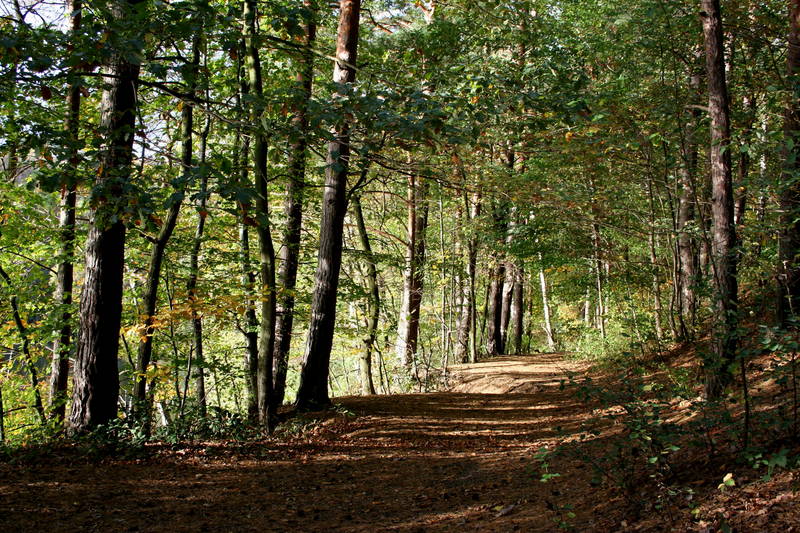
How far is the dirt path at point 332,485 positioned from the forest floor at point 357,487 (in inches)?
0.7

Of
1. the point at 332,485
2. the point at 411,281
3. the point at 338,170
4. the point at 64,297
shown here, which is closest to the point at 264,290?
the point at 332,485

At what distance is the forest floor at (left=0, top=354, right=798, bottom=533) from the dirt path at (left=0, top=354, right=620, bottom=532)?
17 millimetres

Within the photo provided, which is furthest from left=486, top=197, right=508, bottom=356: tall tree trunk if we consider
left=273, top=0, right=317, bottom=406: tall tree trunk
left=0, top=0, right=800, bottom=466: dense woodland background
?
left=273, top=0, right=317, bottom=406: tall tree trunk

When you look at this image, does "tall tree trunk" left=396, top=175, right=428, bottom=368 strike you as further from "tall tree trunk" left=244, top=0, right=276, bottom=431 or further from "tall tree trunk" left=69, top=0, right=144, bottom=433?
"tall tree trunk" left=69, top=0, right=144, bottom=433

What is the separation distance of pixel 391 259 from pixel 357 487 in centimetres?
723

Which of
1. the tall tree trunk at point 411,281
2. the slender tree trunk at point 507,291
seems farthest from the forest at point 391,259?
the slender tree trunk at point 507,291

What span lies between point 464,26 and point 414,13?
545 cm

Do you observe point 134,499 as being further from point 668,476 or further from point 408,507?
point 668,476

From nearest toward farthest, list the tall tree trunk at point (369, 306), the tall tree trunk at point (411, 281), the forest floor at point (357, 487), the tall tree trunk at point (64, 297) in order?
the forest floor at point (357, 487) < the tall tree trunk at point (64, 297) < the tall tree trunk at point (369, 306) < the tall tree trunk at point (411, 281)

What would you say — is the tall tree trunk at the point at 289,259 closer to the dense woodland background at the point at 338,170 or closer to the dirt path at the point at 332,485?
the dense woodland background at the point at 338,170

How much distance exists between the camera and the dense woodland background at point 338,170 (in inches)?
202

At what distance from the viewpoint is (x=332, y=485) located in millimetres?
6258

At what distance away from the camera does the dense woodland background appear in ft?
16.9

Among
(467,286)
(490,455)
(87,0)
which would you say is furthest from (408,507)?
(467,286)
